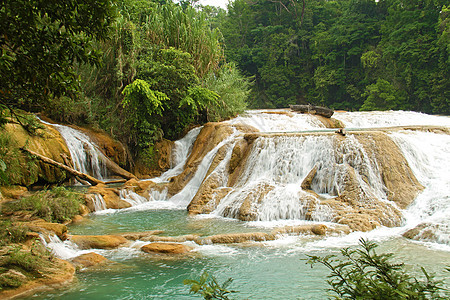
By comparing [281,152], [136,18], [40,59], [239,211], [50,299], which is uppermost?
[136,18]

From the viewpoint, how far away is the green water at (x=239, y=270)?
4.17 m

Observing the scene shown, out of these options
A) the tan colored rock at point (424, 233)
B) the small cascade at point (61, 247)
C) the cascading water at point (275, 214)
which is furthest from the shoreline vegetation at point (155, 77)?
the tan colored rock at point (424, 233)

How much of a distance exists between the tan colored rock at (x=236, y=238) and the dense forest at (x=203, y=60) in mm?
3283

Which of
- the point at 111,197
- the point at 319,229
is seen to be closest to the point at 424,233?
the point at 319,229

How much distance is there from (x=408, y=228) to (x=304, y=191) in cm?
223

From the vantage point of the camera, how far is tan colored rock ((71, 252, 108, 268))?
5004mm

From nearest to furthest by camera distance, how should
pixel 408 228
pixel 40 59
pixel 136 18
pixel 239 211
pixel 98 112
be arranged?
1. pixel 40 59
2. pixel 408 228
3. pixel 239 211
4. pixel 98 112
5. pixel 136 18

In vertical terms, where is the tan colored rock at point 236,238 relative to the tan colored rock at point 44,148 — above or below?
below

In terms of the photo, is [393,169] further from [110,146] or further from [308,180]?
[110,146]

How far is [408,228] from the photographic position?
6.56 metres

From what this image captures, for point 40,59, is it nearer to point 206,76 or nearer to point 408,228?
point 408,228

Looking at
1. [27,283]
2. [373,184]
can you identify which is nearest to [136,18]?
[373,184]

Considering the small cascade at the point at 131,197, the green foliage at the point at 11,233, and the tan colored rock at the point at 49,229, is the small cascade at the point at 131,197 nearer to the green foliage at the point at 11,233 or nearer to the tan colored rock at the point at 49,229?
the tan colored rock at the point at 49,229

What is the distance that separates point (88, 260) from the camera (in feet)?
16.6
